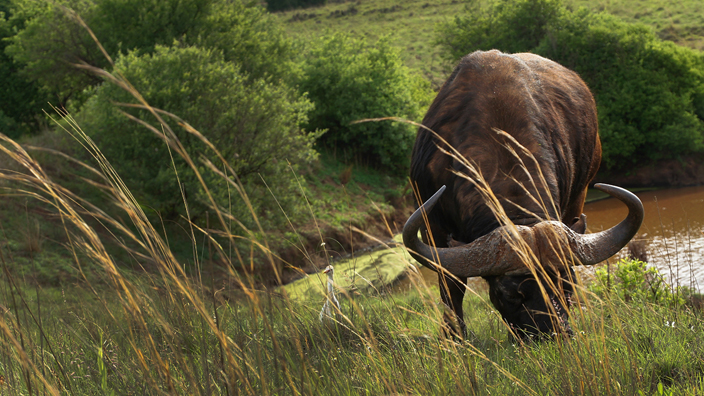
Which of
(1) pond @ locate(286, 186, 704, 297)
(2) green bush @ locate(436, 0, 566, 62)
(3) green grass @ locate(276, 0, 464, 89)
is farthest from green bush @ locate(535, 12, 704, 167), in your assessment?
(3) green grass @ locate(276, 0, 464, 89)

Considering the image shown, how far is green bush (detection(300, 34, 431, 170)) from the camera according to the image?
22031 mm

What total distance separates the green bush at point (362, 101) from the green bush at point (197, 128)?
7.47m

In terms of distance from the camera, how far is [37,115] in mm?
20391

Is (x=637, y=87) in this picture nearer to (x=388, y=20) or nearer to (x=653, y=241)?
(x=653, y=241)

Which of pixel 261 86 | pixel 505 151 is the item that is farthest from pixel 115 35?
pixel 505 151

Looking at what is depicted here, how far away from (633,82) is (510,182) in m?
25.1

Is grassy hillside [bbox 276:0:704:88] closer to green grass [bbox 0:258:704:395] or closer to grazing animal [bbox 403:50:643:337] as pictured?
grazing animal [bbox 403:50:643:337]

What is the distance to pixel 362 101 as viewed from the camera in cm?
2217

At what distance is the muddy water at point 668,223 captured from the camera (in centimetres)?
1060

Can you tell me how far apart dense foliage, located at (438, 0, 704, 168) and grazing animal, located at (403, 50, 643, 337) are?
69.1 feet

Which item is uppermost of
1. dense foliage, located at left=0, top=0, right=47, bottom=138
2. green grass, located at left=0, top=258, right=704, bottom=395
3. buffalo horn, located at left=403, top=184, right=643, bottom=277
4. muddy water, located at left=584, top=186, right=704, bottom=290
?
green grass, located at left=0, top=258, right=704, bottom=395

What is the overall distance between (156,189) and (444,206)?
10.2 meters

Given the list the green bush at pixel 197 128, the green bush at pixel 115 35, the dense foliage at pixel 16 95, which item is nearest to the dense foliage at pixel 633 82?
the green bush at pixel 115 35

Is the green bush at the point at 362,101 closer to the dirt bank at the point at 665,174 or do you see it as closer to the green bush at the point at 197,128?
the green bush at the point at 197,128
